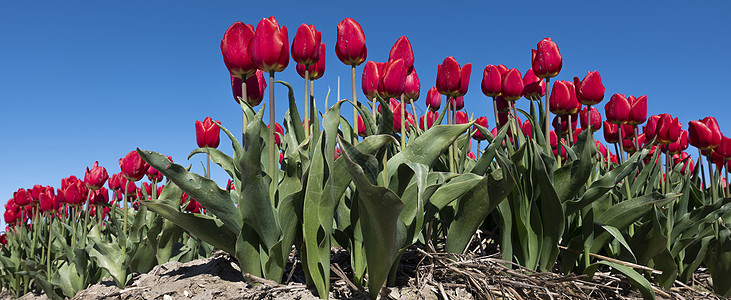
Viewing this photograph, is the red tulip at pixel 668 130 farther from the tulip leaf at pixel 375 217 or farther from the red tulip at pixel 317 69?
the tulip leaf at pixel 375 217

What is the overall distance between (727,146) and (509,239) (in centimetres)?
214

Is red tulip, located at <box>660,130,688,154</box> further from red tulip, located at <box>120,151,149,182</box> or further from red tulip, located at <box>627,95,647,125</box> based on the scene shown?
red tulip, located at <box>120,151,149,182</box>

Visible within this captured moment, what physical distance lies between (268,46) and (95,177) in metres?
2.48

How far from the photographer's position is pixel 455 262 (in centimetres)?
217

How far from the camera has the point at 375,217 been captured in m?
1.70

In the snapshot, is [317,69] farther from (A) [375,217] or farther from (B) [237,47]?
(A) [375,217]

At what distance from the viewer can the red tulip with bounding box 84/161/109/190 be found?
379 cm

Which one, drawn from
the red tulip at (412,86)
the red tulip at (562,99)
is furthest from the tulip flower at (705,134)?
the red tulip at (412,86)

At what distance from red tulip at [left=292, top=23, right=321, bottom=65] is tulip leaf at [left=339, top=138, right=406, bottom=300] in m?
0.70

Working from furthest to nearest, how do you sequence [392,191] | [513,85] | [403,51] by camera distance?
[513,85] → [403,51] → [392,191]

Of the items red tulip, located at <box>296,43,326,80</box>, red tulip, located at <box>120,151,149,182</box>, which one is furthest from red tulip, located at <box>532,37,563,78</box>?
red tulip, located at <box>120,151,149,182</box>

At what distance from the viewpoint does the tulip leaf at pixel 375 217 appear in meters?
1.55

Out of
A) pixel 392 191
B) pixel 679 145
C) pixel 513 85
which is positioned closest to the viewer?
pixel 392 191

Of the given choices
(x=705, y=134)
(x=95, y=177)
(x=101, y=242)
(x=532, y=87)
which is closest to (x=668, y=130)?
(x=705, y=134)
